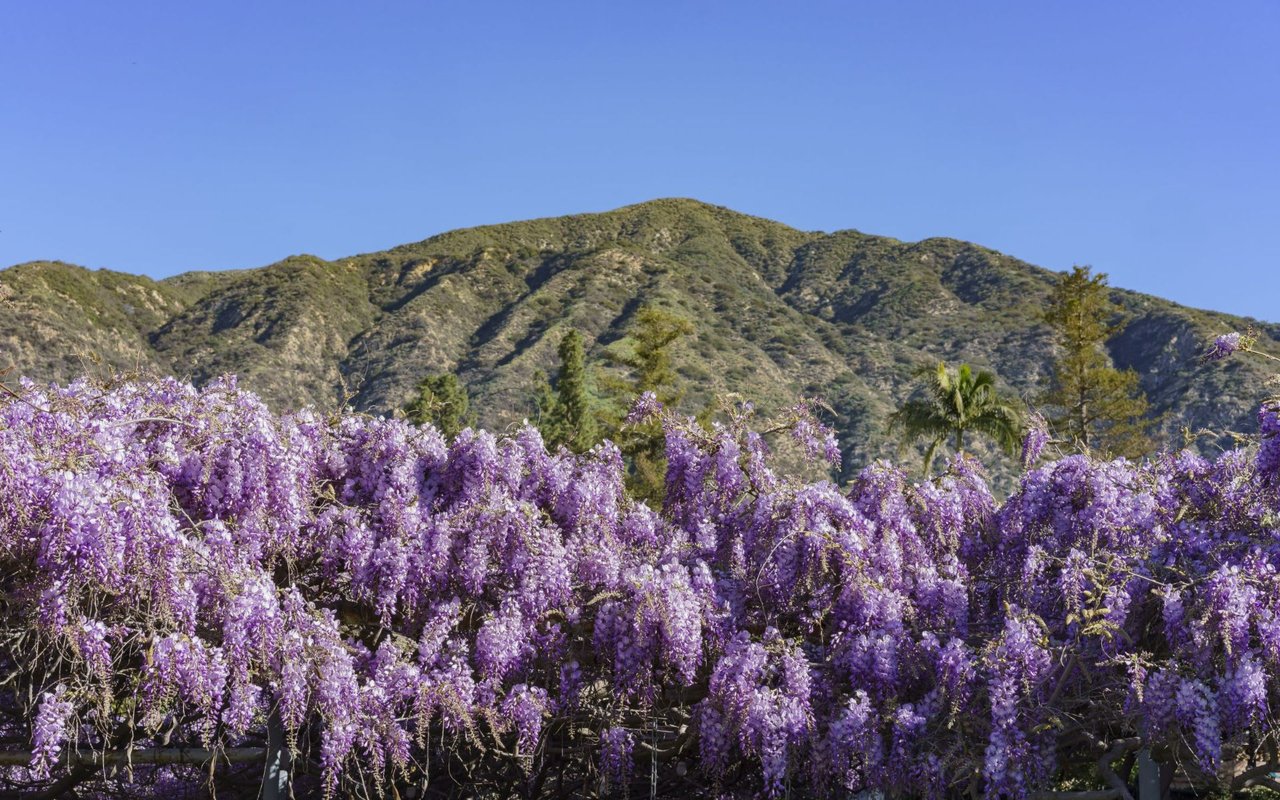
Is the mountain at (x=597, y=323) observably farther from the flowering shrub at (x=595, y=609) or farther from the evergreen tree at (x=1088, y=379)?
the flowering shrub at (x=595, y=609)

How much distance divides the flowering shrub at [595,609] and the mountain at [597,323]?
31.3 m

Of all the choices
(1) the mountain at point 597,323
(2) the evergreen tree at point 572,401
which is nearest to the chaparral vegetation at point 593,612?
(2) the evergreen tree at point 572,401

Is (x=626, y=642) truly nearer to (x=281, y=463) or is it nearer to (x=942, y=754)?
(x=942, y=754)

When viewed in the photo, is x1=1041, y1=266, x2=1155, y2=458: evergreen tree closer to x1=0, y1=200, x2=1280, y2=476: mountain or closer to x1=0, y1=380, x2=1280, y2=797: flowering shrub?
x1=0, y1=200, x2=1280, y2=476: mountain

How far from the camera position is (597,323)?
6162cm

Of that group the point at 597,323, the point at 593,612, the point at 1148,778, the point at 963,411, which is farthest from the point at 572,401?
the point at 597,323

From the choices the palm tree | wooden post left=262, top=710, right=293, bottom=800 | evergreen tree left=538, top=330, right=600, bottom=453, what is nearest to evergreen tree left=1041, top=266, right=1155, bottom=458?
the palm tree

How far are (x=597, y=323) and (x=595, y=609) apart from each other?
5449 centimetres

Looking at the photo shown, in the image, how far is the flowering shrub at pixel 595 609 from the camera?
6227mm

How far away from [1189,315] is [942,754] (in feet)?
207

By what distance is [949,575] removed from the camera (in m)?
7.67

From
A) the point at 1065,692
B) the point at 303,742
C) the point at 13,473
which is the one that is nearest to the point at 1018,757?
the point at 1065,692

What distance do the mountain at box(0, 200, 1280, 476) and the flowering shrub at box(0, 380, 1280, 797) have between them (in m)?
31.3

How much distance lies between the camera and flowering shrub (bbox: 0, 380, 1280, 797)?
6.23 meters
